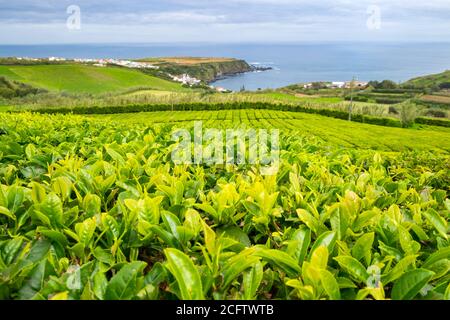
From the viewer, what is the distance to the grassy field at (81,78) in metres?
87.8

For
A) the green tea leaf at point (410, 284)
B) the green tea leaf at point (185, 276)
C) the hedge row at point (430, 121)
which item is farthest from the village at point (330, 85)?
the green tea leaf at point (185, 276)

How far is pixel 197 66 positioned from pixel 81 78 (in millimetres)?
39400

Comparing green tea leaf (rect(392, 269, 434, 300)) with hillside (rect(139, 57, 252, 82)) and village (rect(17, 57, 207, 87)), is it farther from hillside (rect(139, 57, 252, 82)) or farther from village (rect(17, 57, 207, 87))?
hillside (rect(139, 57, 252, 82))

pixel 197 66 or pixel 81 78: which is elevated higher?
pixel 197 66

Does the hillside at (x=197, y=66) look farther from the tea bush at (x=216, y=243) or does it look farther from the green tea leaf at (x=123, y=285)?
the green tea leaf at (x=123, y=285)

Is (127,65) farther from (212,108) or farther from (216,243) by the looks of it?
(216,243)

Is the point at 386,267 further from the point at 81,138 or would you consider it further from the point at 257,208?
the point at 81,138

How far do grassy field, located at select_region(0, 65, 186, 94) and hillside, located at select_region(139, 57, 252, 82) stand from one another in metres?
15.5

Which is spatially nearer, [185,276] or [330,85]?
[185,276]

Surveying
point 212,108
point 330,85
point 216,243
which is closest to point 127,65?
point 330,85

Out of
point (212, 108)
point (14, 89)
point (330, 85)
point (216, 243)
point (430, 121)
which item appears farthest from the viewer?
point (330, 85)

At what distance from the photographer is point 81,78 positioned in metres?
93.5

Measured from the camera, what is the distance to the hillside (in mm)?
120000

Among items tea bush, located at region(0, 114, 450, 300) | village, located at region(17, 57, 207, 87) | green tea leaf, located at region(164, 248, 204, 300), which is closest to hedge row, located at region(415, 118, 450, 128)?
tea bush, located at region(0, 114, 450, 300)
